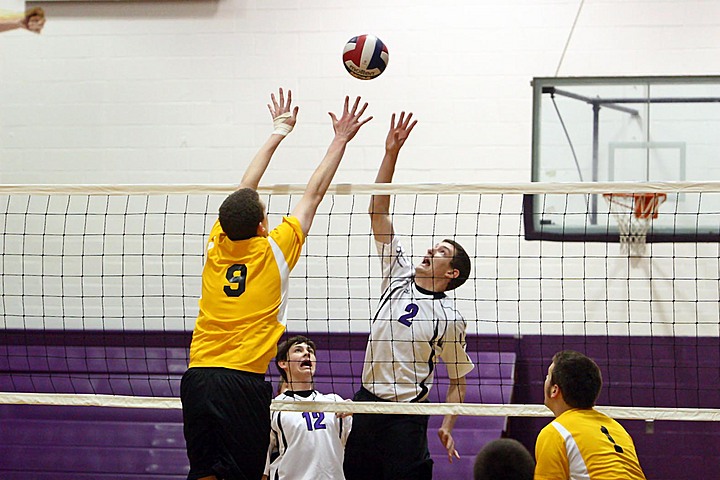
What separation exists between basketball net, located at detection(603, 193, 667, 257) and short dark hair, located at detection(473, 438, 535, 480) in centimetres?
445

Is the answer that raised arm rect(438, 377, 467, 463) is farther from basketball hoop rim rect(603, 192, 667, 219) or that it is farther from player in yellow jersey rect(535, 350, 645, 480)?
basketball hoop rim rect(603, 192, 667, 219)

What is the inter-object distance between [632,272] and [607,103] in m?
1.59

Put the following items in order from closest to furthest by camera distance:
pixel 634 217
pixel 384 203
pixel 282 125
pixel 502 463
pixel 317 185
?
pixel 502 463 < pixel 317 185 < pixel 282 125 < pixel 384 203 < pixel 634 217

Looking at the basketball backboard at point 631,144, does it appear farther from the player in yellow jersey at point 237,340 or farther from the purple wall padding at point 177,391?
the player in yellow jersey at point 237,340

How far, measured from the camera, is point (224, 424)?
4594mm

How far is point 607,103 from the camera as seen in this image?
27.8 ft

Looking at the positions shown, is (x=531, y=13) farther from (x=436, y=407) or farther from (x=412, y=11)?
(x=436, y=407)

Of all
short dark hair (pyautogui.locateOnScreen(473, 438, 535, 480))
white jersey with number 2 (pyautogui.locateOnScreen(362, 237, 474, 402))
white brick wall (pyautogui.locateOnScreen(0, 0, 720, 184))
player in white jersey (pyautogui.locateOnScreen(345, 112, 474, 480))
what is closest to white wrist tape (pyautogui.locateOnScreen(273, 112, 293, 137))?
player in white jersey (pyautogui.locateOnScreen(345, 112, 474, 480))

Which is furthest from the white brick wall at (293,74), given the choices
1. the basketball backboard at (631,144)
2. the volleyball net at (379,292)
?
the basketball backboard at (631,144)

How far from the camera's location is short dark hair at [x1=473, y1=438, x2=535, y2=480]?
3.80 metres

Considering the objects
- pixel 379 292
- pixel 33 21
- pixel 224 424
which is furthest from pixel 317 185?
pixel 379 292

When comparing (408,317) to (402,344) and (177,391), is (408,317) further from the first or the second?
(177,391)

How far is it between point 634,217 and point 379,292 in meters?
2.43

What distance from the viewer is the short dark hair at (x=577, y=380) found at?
15.5 ft
